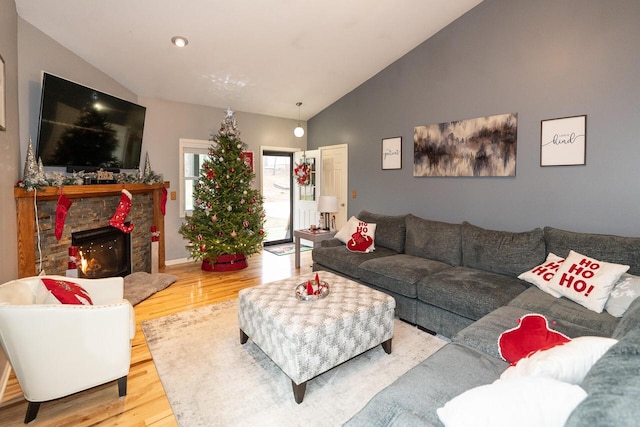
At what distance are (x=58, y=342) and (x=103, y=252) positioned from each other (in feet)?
8.34

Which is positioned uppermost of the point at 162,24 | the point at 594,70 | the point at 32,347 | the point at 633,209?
the point at 162,24

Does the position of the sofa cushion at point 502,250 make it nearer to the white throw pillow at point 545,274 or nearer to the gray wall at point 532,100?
the white throw pillow at point 545,274

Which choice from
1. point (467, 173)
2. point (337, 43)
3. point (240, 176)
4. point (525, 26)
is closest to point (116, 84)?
point (240, 176)

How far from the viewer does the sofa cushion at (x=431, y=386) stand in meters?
1.27

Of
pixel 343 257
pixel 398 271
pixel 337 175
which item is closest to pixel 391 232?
pixel 343 257

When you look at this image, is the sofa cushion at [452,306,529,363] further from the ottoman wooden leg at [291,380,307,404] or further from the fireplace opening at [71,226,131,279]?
the fireplace opening at [71,226,131,279]

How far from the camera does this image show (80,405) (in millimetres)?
2035

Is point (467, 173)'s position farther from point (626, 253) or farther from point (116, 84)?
point (116, 84)

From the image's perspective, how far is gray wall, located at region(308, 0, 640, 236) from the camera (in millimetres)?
2881

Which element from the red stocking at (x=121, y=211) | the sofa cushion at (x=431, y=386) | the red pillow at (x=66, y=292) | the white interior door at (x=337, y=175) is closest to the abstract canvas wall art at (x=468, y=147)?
the white interior door at (x=337, y=175)

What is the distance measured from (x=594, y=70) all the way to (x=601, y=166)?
34.4 inches

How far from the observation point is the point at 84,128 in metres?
3.33

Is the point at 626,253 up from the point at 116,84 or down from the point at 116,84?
down

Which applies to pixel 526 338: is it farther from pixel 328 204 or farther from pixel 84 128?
pixel 84 128
